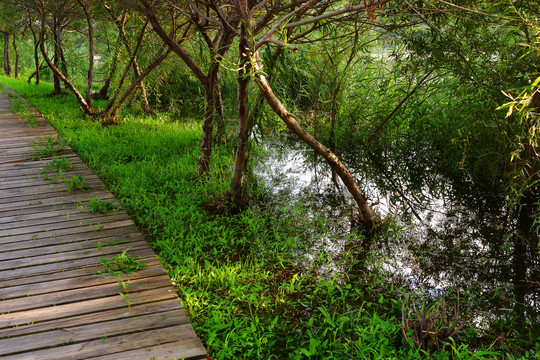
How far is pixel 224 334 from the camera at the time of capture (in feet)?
8.07

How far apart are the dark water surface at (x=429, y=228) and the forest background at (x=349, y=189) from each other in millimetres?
19

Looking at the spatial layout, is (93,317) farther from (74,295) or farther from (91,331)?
(74,295)

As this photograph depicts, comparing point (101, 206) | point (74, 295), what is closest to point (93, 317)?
point (74, 295)

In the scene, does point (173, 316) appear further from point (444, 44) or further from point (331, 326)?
point (444, 44)

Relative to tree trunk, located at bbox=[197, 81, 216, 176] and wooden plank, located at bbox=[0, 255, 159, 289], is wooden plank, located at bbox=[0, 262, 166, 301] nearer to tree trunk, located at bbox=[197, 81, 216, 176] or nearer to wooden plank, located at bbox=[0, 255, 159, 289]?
wooden plank, located at bbox=[0, 255, 159, 289]

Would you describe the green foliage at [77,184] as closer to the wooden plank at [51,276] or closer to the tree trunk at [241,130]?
the tree trunk at [241,130]

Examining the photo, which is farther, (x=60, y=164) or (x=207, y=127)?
(x=60, y=164)

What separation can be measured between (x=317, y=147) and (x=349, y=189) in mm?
478

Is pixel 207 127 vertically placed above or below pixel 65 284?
above

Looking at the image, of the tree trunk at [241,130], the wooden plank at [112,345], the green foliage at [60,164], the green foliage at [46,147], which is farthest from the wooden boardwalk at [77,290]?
the green foliage at [46,147]

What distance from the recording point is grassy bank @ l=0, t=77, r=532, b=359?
2.39 meters

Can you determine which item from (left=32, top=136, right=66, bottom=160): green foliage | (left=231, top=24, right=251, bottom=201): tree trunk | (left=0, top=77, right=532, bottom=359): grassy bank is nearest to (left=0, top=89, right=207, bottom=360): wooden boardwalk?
(left=0, top=77, right=532, bottom=359): grassy bank

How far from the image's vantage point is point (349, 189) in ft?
12.1

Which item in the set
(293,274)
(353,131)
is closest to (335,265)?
(293,274)
